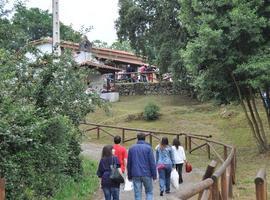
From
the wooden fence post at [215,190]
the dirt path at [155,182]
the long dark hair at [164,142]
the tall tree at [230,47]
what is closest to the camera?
the wooden fence post at [215,190]

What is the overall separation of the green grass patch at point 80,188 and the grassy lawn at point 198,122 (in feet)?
15.6

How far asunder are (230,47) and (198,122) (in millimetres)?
11385

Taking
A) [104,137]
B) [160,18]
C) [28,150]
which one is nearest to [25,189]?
[28,150]

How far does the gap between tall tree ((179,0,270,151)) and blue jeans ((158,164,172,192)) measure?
19.4 feet

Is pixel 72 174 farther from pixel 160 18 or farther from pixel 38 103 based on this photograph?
pixel 160 18

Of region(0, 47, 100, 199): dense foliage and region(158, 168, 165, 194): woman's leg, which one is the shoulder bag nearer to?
region(0, 47, 100, 199): dense foliage

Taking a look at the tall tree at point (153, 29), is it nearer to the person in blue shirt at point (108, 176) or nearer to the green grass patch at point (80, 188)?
the green grass patch at point (80, 188)

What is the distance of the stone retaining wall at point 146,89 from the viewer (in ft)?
135

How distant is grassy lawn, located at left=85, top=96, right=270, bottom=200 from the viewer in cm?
1878

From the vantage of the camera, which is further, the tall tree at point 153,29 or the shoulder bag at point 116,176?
the tall tree at point 153,29

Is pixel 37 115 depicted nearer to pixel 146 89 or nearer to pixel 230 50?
pixel 230 50

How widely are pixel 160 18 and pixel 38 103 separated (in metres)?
25.5

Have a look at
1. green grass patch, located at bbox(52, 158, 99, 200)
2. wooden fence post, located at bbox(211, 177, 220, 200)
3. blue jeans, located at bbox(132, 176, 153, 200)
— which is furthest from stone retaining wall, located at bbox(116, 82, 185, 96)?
wooden fence post, located at bbox(211, 177, 220, 200)

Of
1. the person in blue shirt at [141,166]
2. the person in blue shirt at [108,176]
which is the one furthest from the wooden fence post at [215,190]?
the person in blue shirt at [108,176]
